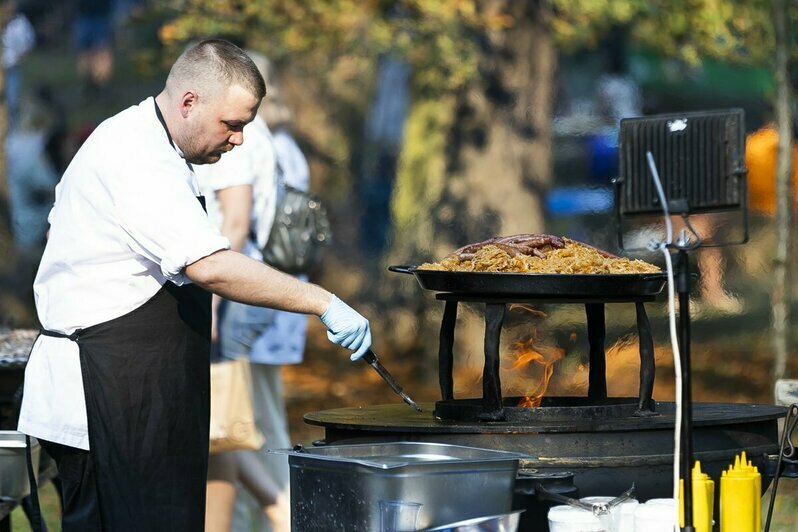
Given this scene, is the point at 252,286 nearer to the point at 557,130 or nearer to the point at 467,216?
the point at 467,216

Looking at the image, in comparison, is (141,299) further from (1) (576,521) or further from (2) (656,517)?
(2) (656,517)

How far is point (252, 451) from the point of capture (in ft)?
21.4

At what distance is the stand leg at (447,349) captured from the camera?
514 centimetres

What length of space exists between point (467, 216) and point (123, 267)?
343 inches

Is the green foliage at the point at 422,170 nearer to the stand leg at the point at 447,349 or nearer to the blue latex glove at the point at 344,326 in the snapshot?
the stand leg at the point at 447,349

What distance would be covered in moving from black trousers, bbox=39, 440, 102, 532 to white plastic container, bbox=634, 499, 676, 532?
1694 millimetres

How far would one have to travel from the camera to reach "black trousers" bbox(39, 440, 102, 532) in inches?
176

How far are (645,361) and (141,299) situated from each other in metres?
1.73

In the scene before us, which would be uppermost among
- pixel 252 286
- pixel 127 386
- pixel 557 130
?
pixel 557 130

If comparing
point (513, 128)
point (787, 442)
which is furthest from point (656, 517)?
point (513, 128)

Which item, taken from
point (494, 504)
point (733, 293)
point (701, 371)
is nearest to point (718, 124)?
point (494, 504)

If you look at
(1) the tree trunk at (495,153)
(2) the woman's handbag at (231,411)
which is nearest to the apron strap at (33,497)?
(2) the woman's handbag at (231,411)

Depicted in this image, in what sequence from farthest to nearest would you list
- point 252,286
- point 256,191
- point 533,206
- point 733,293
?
point 533,206 → point 733,293 → point 256,191 → point 252,286

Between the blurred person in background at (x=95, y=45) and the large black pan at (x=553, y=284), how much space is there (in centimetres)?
1131
